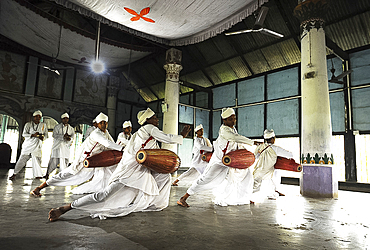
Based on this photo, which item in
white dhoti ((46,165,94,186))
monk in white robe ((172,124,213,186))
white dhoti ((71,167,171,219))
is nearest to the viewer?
white dhoti ((71,167,171,219))

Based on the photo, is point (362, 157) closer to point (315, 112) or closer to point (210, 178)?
point (315, 112)

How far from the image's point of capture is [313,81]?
5.68 meters

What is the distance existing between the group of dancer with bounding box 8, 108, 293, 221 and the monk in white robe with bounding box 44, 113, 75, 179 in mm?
2325

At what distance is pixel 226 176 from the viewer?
4.40 metres

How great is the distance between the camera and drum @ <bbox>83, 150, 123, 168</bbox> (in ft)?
14.4

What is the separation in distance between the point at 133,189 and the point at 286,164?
3.54m

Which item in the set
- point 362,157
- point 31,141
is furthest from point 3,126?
point 362,157

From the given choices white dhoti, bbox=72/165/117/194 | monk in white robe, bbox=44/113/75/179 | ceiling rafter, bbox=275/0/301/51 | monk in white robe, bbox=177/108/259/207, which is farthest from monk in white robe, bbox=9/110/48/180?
ceiling rafter, bbox=275/0/301/51

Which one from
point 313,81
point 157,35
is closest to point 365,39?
point 313,81

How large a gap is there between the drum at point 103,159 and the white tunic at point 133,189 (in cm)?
134

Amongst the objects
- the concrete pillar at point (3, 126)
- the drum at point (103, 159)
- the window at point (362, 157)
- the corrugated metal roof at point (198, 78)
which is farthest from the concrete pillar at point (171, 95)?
the concrete pillar at point (3, 126)

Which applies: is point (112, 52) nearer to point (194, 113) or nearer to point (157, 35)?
point (157, 35)

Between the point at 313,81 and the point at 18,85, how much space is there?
453 inches

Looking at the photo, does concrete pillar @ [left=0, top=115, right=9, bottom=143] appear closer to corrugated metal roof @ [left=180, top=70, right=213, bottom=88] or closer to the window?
corrugated metal roof @ [left=180, top=70, right=213, bottom=88]
